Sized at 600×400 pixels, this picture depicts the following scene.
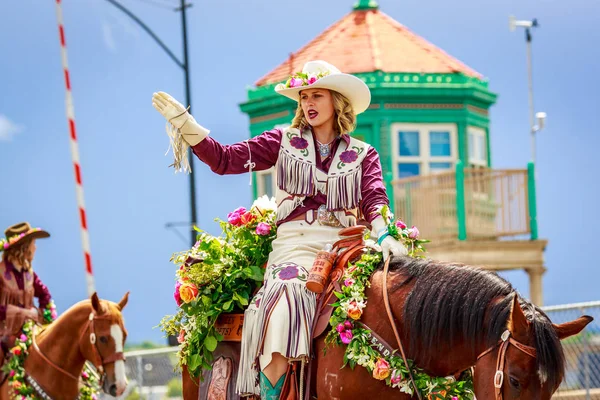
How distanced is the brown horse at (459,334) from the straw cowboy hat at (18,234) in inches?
248

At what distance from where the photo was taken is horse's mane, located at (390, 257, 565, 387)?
20.6ft

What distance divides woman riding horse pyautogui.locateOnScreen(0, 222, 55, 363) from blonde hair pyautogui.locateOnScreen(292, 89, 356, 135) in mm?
5638

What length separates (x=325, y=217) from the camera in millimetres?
7562

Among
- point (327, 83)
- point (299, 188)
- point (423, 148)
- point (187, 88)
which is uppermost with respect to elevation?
point (187, 88)

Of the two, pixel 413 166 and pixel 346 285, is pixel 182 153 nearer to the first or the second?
pixel 346 285

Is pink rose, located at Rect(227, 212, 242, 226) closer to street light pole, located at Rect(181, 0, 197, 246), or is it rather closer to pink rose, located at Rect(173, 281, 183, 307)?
pink rose, located at Rect(173, 281, 183, 307)

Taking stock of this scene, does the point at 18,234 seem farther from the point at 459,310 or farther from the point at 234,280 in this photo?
the point at 459,310

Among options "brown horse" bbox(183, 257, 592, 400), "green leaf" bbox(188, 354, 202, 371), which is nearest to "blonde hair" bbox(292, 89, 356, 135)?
"brown horse" bbox(183, 257, 592, 400)

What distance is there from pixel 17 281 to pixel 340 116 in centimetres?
602

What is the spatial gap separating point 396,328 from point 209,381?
5.23 feet

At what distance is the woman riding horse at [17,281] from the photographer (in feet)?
41.0

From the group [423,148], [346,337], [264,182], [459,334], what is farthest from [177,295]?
[264,182]

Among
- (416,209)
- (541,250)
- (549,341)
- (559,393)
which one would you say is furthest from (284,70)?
(549,341)

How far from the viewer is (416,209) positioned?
2486 cm
